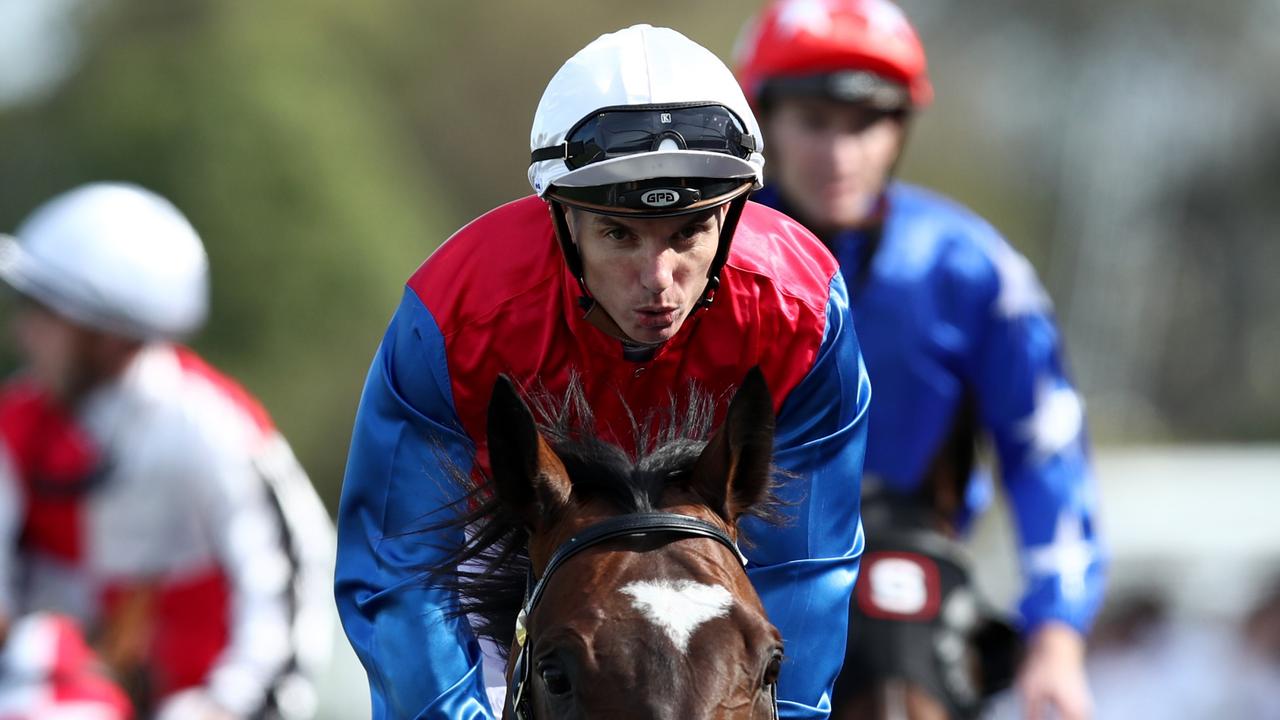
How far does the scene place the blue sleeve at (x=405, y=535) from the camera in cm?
333

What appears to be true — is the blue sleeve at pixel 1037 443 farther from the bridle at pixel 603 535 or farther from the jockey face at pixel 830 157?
the bridle at pixel 603 535

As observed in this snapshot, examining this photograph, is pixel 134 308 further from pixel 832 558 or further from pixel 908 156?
pixel 908 156

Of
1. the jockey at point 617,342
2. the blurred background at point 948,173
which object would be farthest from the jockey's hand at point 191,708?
the blurred background at point 948,173

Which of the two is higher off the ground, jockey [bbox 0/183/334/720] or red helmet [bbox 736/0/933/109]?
red helmet [bbox 736/0/933/109]

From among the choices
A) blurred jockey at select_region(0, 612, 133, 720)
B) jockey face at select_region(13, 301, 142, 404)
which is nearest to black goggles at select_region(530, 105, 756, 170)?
blurred jockey at select_region(0, 612, 133, 720)

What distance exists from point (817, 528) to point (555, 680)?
0.84 metres

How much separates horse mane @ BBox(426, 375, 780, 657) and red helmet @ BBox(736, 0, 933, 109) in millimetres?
2401

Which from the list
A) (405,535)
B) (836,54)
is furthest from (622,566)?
(836,54)

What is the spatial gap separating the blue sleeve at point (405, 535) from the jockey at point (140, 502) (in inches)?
115

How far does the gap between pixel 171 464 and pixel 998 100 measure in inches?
1283

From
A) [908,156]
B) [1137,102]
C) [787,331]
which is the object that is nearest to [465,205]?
[908,156]

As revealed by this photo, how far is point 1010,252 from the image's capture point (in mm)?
5684

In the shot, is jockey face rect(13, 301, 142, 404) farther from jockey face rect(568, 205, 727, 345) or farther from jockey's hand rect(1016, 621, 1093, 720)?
jockey face rect(568, 205, 727, 345)

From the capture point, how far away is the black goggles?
3.34 m
